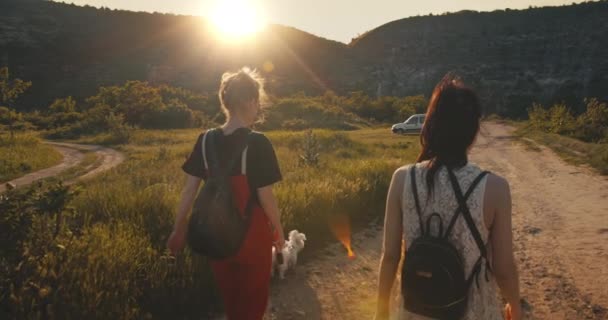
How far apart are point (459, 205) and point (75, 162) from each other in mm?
18068

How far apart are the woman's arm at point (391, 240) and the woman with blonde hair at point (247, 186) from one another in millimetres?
842

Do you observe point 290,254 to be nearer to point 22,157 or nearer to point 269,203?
point 269,203

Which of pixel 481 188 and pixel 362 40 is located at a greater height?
pixel 362 40

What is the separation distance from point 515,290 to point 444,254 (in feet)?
1.55

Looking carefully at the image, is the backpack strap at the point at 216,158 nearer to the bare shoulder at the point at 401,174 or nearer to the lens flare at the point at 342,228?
the bare shoulder at the point at 401,174

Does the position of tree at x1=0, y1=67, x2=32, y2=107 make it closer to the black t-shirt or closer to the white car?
the white car

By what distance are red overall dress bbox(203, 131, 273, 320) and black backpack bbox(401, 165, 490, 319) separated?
1.06 meters

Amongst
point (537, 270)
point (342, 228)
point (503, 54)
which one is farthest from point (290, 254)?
point (503, 54)

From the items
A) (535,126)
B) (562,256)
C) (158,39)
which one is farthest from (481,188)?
(158,39)

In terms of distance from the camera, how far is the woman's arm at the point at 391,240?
212cm

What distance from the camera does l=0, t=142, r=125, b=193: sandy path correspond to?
1336 cm

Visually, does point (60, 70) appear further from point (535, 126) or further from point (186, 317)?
point (186, 317)

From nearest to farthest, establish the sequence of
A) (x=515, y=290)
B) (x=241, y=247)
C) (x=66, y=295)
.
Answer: (x=515, y=290), (x=241, y=247), (x=66, y=295)

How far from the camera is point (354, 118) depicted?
150 ft
